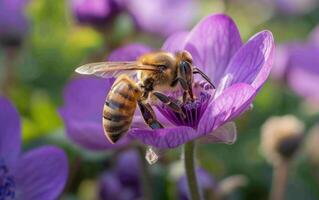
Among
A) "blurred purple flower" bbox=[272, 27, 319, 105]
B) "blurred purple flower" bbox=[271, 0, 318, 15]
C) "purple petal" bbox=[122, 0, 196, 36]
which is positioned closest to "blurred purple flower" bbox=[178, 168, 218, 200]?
"blurred purple flower" bbox=[272, 27, 319, 105]

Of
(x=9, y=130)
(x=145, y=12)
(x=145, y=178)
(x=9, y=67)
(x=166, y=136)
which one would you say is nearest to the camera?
(x=166, y=136)

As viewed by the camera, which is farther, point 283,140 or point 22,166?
point 283,140

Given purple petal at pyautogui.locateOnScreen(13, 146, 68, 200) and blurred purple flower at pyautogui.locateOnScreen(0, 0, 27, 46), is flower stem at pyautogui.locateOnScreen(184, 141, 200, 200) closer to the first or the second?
purple petal at pyautogui.locateOnScreen(13, 146, 68, 200)

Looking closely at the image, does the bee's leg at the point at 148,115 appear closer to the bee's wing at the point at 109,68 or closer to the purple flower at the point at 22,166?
the bee's wing at the point at 109,68

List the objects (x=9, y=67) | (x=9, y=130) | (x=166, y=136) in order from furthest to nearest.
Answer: (x=9, y=67), (x=9, y=130), (x=166, y=136)

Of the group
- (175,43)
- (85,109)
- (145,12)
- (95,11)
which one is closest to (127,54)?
(175,43)

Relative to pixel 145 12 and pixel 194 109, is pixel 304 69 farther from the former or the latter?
pixel 194 109

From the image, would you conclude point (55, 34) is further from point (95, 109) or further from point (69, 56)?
point (95, 109)
